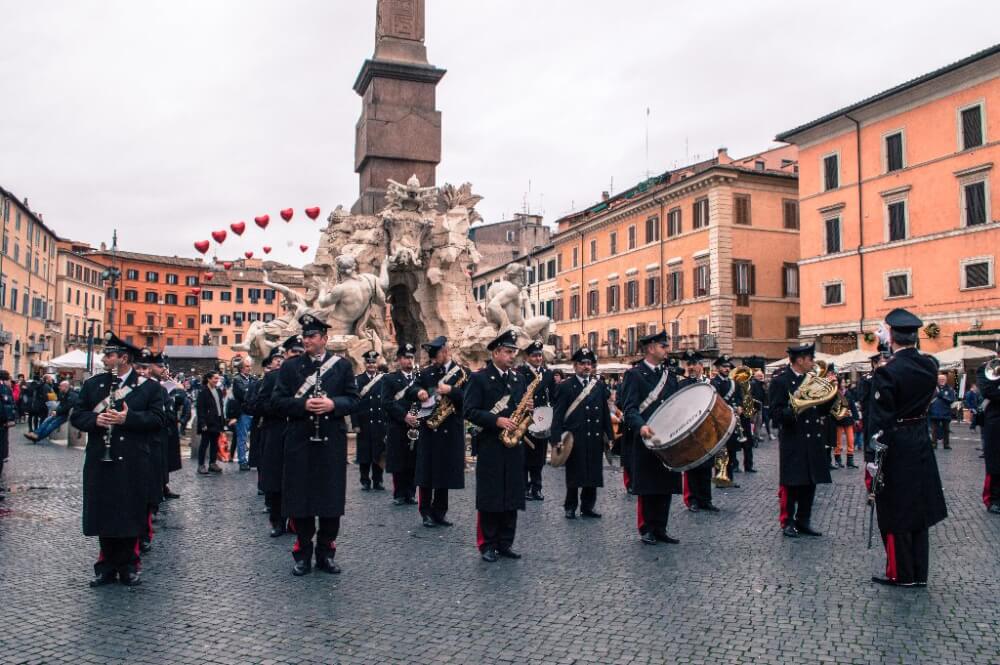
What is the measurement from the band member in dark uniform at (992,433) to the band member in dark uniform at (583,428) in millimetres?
4008

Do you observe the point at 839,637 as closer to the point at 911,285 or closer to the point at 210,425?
the point at 210,425

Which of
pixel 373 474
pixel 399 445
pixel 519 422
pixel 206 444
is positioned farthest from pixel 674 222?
pixel 519 422

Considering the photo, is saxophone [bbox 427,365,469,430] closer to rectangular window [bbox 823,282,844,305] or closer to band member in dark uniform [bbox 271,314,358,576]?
band member in dark uniform [bbox 271,314,358,576]

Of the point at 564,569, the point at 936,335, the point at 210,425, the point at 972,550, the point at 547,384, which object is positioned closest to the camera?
the point at 564,569

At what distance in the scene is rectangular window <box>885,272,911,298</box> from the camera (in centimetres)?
3312

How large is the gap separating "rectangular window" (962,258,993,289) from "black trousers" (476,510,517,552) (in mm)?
28383

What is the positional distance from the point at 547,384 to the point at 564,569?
3.77 meters

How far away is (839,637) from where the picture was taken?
4.73 meters

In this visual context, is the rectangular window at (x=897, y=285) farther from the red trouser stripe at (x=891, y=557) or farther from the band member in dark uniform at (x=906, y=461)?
the red trouser stripe at (x=891, y=557)

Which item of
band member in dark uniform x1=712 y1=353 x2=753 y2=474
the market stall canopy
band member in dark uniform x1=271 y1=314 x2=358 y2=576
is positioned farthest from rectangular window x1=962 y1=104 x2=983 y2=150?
band member in dark uniform x1=271 y1=314 x2=358 y2=576

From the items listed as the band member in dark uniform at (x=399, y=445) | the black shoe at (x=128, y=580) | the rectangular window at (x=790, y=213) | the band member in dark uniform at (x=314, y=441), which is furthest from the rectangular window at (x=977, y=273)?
the black shoe at (x=128, y=580)

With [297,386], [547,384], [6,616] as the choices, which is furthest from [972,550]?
[6,616]

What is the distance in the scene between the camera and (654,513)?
746cm

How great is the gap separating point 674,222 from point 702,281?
399cm
